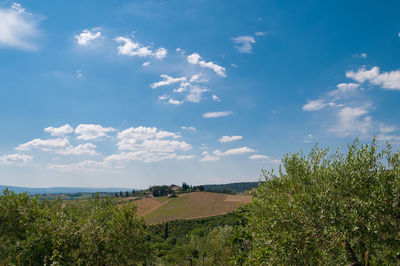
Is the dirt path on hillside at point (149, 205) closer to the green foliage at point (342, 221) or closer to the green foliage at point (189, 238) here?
the green foliage at point (189, 238)

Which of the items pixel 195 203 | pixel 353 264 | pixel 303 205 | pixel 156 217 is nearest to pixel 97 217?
pixel 303 205

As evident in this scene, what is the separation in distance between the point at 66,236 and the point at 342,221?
15.5 meters

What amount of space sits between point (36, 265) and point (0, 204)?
23.1ft

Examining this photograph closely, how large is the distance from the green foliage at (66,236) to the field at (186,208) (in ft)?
356

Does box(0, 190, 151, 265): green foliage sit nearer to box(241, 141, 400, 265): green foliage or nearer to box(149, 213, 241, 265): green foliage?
box(241, 141, 400, 265): green foliage

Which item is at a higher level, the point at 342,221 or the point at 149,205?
the point at 342,221

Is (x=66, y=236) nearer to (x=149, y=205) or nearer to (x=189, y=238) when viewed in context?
(x=189, y=238)

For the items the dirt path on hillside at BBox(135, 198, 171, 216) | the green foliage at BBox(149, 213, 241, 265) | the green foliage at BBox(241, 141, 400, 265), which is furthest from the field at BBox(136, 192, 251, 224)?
the green foliage at BBox(241, 141, 400, 265)

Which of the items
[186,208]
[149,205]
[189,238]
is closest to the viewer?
[189,238]

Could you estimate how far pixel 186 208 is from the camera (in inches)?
5999

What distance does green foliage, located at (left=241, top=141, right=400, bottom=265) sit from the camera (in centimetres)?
1216

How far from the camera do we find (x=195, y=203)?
16250cm

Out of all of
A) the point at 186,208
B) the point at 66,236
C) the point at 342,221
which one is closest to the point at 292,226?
the point at 342,221

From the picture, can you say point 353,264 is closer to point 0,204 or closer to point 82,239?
point 82,239
